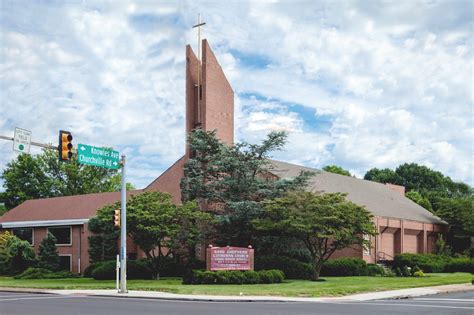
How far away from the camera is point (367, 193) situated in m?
63.7

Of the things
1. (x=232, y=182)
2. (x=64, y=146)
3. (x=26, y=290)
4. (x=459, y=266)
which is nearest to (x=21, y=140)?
(x=64, y=146)

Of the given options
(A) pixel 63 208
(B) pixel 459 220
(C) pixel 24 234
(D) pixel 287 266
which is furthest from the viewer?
(B) pixel 459 220

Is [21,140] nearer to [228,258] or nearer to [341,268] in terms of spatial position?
[228,258]

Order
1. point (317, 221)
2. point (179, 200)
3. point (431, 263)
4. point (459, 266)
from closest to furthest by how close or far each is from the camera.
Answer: point (317, 221) → point (179, 200) → point (431, 263) → point (459, 266)

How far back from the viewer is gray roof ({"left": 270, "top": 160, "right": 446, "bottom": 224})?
57.0 meters

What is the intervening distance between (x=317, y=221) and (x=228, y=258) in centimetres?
614

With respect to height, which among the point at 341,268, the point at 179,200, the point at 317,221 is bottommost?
the point at 341,268

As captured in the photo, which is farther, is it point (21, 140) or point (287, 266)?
point (287, 266)

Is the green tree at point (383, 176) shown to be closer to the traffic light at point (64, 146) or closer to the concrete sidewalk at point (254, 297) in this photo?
the concrete sidewalk at point (254, 297)

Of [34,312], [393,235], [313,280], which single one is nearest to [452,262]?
[393,235]

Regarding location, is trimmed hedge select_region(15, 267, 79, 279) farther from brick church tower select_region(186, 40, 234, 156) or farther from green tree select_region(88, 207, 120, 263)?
brick church tower select_region(186, 40, 234, 156)

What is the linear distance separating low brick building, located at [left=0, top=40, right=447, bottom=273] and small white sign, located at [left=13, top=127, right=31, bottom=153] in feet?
86.9

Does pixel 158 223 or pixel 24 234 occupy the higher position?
pixel 158 223

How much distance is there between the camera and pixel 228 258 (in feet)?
124
